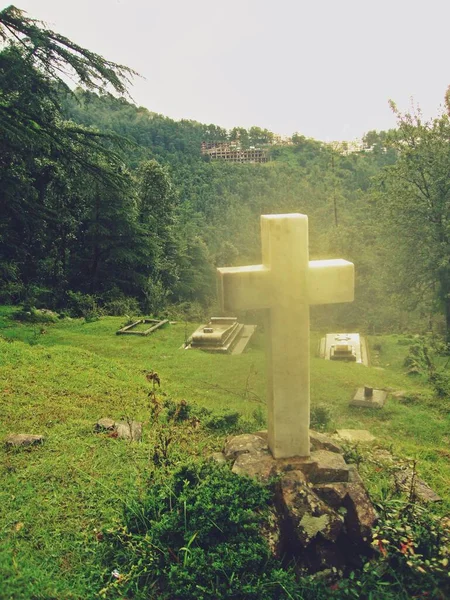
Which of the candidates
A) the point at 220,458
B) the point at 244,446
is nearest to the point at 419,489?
the point at 244,446

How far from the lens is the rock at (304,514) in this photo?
10.1 feet

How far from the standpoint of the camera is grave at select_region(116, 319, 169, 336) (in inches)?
530

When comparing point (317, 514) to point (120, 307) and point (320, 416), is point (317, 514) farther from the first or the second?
point (120, 307)

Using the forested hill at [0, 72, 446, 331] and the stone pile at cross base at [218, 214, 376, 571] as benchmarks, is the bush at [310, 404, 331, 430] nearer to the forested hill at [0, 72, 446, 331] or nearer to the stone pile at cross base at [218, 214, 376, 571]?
the stone pile at cross base at [218, 214, 376, 571]

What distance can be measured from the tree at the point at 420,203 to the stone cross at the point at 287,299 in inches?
574

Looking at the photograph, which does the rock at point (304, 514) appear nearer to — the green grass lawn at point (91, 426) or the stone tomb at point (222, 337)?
the green grass lawn at point (91, 426)

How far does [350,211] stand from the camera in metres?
46.9

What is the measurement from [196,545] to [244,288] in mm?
1810

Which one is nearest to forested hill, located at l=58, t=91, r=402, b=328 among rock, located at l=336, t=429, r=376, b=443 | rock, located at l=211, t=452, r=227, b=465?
rock, located at l=336, t=429, r=376, b=443

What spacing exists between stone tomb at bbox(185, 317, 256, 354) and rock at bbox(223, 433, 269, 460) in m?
9.24

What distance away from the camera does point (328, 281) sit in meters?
3.84

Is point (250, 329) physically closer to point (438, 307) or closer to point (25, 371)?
point (438, 307)

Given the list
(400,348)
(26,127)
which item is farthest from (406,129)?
(26,127)

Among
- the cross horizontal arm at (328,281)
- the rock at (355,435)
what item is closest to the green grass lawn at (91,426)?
the rock at (355,435)
